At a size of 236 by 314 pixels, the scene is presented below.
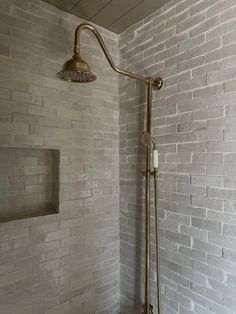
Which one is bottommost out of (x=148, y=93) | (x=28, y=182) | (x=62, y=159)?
(x=28, y=182)

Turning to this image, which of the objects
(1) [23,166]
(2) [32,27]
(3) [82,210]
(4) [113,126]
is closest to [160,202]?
(3) [82,210]

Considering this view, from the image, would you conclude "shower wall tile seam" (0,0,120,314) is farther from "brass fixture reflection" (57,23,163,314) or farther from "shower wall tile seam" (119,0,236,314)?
"brass fixture reflection" (57,23,163,314)

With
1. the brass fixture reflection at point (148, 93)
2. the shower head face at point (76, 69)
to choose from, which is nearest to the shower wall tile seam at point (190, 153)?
the brass fixture reflection at point (148, 93)

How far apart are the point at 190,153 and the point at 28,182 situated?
0.92 m

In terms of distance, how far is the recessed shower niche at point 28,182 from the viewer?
1.29 m

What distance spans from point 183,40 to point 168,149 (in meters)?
0.59

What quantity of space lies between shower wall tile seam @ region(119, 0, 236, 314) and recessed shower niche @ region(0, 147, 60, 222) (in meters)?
0.52

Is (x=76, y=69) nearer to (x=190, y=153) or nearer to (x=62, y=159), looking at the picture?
(x=62, y=159)

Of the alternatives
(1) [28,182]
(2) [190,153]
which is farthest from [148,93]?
(1) [28,182]

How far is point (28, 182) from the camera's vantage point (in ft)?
4.45

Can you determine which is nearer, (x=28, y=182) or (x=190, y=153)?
(x=190, y=153)

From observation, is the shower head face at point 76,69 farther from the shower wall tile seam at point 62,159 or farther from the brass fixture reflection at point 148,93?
the shower wall tile seam at point 62,159

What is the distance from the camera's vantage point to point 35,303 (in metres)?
1.29

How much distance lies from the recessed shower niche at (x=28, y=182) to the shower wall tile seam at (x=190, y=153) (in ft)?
1.70
